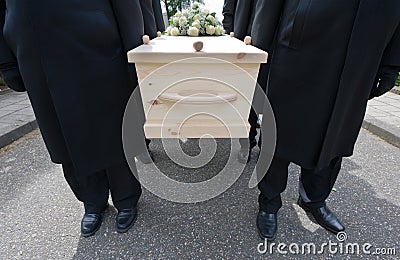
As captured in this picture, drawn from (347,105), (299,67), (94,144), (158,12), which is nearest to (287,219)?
(347,105)

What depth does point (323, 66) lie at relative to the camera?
1.00 metres

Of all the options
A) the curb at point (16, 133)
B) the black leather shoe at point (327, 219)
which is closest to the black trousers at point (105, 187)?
the black leather shoe at point (327, 219)

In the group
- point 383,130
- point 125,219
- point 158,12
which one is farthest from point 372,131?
point 125,219

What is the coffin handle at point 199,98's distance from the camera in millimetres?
931

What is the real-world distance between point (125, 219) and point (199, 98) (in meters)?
0.99

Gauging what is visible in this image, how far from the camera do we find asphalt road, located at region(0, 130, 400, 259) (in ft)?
4.35

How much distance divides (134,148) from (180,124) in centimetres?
46

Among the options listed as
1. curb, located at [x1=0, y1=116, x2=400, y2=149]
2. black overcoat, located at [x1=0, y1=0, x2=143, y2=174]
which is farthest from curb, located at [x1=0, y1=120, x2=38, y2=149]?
black overcoat, located at [x1=0, y1=0, x2=143, y2=174]

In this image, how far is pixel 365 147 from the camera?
7.97 ft

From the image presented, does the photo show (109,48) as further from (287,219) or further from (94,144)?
(287,219)

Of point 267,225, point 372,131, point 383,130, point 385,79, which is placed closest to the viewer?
point 385,79

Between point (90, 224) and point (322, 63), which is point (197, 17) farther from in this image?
point (90, 224)

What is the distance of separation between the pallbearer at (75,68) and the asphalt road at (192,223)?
0.51 metres

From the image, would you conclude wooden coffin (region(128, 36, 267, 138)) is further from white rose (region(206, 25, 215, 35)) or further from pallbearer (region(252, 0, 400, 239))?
white rose (region(206, 25, 215, 35))
